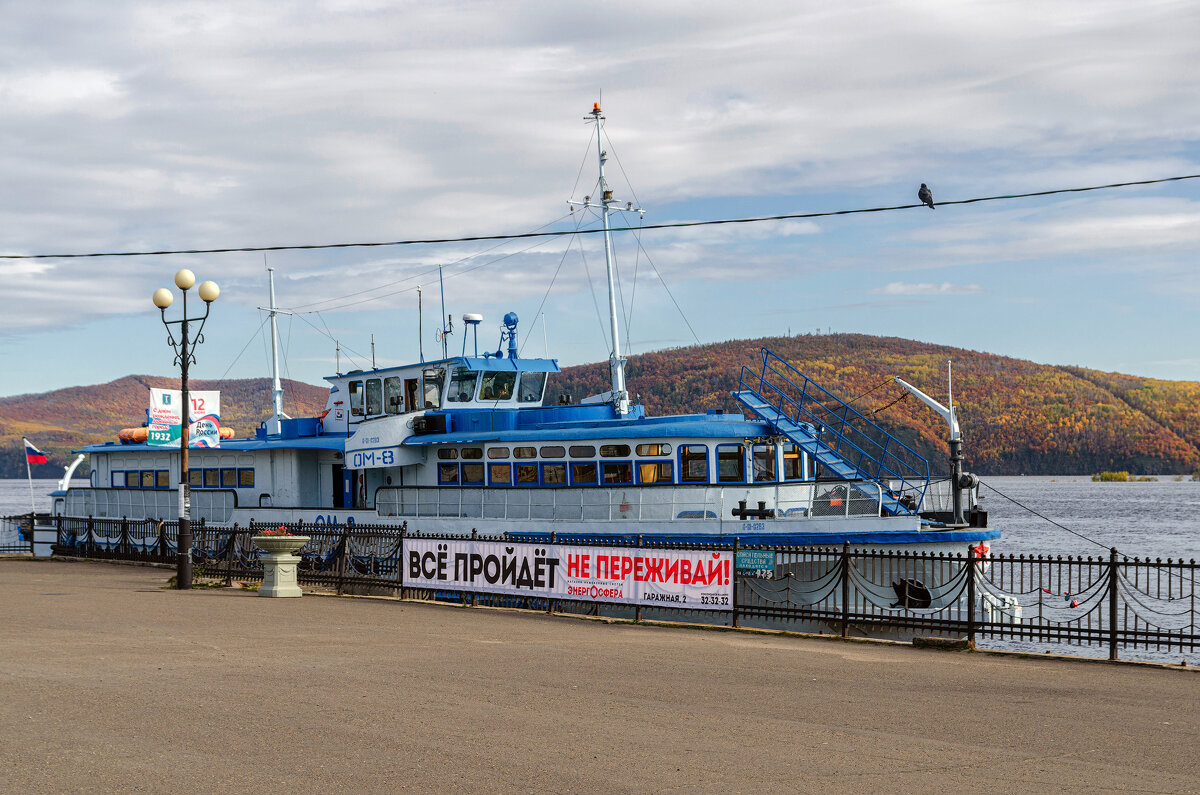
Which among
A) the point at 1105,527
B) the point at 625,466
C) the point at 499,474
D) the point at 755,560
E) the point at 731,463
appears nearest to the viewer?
the point at 755,560

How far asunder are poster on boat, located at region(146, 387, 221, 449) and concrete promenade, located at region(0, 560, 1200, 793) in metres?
12.5

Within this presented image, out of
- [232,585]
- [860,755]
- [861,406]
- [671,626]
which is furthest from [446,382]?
[861,406]

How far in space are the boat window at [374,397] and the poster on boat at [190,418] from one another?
3903 millimetres

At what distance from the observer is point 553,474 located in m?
24.0

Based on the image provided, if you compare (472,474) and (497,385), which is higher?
(497,385)

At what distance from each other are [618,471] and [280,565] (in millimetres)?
7045

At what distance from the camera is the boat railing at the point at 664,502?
857 inches

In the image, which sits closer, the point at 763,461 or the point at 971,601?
the point at 971,601

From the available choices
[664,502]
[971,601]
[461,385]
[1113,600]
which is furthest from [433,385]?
[1113,600]

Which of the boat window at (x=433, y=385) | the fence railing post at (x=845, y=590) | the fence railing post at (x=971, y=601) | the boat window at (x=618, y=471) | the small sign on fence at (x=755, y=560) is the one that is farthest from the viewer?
the boat window at (x=433, y=385)

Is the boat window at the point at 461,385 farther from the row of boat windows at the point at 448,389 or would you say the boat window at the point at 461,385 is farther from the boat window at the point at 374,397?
the boat window at the point at 374,397

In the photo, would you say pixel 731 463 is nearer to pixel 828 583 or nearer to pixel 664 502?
pixel 664 502

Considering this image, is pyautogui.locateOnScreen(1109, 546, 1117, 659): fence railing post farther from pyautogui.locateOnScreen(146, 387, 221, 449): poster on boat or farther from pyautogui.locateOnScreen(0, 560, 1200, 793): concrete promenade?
pyautogui.locateOnScreen(146, 387, 221, 449): poster on boat

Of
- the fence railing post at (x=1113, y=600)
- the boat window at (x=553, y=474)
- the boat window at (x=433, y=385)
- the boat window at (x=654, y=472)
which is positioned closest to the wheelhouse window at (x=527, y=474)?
the boat window at (x=553, y=474)
